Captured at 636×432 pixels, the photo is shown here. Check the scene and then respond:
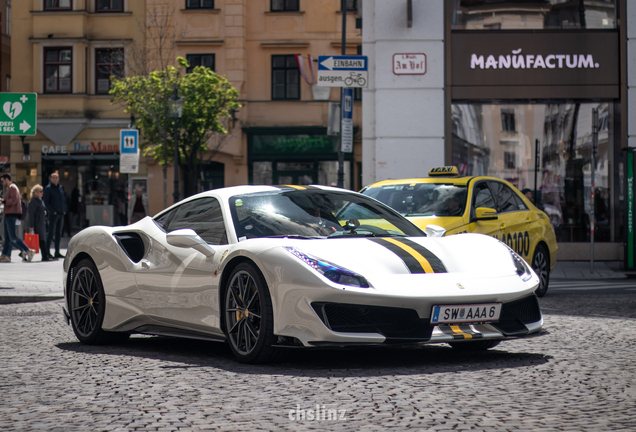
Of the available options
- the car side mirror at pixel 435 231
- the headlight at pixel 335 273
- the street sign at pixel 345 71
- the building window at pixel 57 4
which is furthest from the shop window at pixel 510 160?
the building window at pixel 57 4

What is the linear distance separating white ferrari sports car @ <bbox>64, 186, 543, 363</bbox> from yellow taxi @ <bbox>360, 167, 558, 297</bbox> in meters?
3.19

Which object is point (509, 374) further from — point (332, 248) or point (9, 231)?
point (9, 231)

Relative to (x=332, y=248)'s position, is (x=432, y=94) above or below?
above

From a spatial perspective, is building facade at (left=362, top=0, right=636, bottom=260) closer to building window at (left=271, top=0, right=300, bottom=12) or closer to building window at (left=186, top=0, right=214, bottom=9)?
building window at (left=271, top=0, right=300, bottom=12)

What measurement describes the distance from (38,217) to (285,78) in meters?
17.8

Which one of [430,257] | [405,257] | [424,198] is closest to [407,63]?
[424,198]

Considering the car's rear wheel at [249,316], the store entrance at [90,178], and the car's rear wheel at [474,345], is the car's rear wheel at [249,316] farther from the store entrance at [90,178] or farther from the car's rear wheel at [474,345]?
the store entrance at [90,178]

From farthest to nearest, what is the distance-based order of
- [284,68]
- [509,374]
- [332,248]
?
[284,68] → [332,248] → [509,374]

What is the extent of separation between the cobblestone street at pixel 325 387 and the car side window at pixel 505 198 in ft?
12.7

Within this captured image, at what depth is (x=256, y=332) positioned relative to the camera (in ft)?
19.5

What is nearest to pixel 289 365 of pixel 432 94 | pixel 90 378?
pixel 90 378

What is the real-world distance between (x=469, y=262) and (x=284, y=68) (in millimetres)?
30813

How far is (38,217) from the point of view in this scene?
2005 cm

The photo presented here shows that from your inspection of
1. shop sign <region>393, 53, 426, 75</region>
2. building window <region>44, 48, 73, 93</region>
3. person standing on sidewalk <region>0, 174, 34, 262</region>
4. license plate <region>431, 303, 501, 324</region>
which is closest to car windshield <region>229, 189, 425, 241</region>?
license plate <region>431, 303, 501, 324</region>
